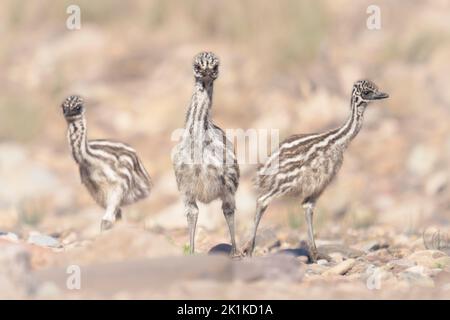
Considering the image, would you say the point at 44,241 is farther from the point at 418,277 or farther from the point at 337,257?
the point at 418,277

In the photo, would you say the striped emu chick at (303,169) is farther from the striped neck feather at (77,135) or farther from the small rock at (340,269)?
the striped neck feather at (77,135)

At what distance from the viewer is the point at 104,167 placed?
11734 mm

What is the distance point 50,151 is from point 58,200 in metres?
1.72

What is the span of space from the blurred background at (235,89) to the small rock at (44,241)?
129 inches

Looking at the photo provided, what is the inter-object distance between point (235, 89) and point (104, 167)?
800cm

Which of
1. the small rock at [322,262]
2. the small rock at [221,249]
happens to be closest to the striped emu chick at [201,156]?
the small rock at [221,249]

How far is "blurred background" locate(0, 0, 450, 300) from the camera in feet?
56.9

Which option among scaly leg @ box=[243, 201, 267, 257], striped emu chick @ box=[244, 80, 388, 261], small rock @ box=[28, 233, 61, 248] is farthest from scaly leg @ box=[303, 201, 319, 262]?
small rock @ box=[28, 233, 61, 248]

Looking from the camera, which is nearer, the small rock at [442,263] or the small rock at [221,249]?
the small rock at [442,263]

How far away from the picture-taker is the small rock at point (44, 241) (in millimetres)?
11827

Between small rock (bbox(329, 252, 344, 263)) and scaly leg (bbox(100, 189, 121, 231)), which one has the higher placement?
scaly leg (bbox(100, 189, 121, 231))

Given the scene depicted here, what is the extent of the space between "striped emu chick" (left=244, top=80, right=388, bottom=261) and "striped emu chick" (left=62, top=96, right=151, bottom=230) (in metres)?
1.42

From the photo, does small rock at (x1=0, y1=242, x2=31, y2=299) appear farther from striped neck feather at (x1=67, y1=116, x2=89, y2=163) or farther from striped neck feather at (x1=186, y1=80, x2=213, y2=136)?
striped neck feather at (x1=67, y1=116, x2=89, y2=163)

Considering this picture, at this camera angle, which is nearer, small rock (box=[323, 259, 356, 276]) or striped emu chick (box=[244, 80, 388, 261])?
small rock (box=[323, 259, 356, 276])
